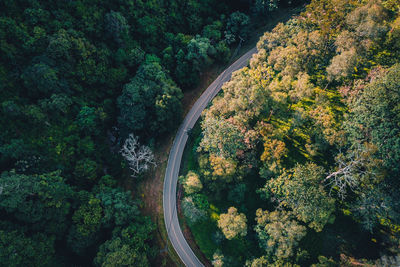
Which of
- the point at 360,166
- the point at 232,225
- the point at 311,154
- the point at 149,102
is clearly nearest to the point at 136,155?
the point at 149,102

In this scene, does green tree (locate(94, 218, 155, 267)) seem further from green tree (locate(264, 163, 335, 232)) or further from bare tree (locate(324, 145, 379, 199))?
bare tree (locate(324, 145, 379, 199))

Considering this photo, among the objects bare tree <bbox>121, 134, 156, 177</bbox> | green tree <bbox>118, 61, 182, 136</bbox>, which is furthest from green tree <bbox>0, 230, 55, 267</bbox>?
green tree <bbox>118, 61, 182, 136</bbox>

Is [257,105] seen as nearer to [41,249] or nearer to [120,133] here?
[120,133]

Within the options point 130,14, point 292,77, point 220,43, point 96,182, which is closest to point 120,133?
point 96,182

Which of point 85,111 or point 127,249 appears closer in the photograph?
point 127,249

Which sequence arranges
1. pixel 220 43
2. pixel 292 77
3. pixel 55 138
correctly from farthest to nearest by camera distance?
pixel 220 43
pixel 292 77
pixel 55 138

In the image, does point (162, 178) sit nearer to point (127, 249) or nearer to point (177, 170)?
point (177, 170)

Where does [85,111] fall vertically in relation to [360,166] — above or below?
above
